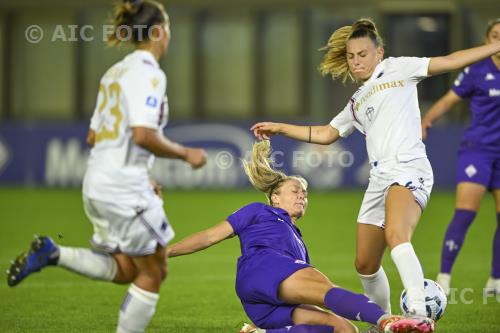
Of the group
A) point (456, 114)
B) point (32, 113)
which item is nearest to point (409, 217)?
point (456, 114)

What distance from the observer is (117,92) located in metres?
5.28

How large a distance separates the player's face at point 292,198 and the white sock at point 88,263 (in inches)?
59.3

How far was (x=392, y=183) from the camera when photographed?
6.27 metres

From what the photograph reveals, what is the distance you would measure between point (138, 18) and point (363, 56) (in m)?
1.68

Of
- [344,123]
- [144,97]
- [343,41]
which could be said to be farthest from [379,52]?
[144,97]

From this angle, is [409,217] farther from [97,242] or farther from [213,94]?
[213,94]

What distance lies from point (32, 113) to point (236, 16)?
16.5 feet

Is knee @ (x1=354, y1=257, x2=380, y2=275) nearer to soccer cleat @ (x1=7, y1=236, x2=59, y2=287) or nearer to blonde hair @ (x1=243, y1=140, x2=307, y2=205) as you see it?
blonde hair @ (x1=243, y1=140, x2=307, y2=205)

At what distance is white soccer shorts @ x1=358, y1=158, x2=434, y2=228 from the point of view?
622 centimetres

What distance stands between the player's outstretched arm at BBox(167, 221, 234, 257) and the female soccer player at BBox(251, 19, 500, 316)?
2.57ft

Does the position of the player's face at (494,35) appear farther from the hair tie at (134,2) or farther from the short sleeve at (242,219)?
the hair tie at (134,2)

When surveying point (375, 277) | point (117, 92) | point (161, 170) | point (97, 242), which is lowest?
point (161, 170)

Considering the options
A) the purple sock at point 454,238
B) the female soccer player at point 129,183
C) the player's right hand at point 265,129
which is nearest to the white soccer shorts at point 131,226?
the female soccer player at point 129,183

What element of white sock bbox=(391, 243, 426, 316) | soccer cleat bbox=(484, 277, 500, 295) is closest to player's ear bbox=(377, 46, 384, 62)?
white sock bbox=(391, 243, 426, 316)
